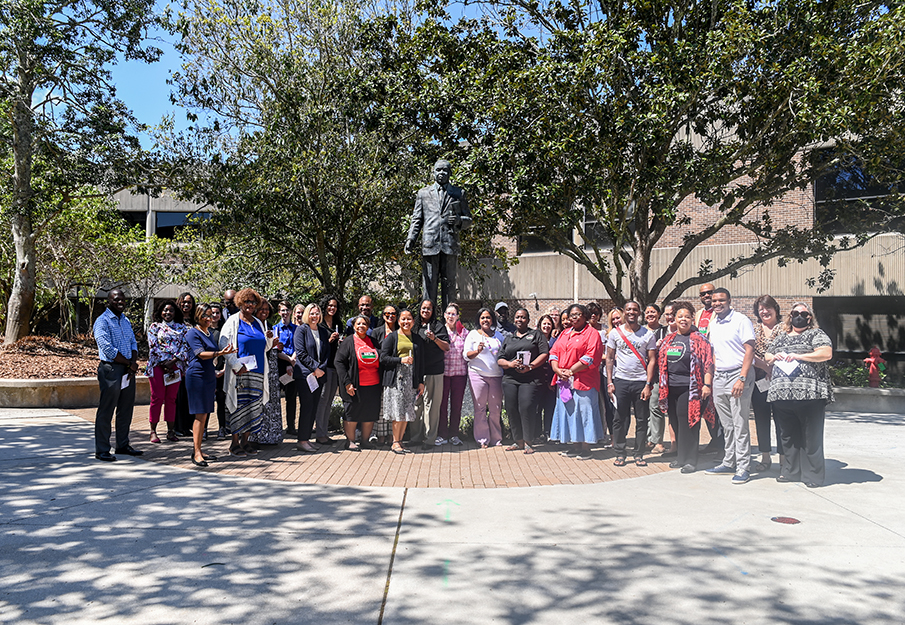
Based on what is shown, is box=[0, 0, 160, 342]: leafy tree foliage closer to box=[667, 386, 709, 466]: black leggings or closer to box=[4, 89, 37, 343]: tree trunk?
box=[4, 89, 37, 343]: tree trunk

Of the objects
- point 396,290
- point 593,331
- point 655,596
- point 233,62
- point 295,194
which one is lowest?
point 655,596

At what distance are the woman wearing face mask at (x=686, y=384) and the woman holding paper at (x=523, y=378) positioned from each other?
1.53 metres

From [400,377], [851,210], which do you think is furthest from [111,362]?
[851,210]

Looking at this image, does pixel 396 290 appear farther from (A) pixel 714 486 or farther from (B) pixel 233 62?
(A) pixel 714 486

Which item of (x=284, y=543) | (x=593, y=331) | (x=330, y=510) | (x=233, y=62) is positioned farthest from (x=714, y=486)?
(x=233, y=62)

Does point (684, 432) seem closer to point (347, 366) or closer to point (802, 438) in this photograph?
point (802, 438)

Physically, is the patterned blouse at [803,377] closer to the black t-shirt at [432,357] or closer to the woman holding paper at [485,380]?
the woman holding paper at [485,380]

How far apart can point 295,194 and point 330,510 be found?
10088mm

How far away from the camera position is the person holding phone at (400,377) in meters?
8.33

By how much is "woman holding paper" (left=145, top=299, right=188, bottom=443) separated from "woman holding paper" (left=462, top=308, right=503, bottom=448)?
11.5 ft

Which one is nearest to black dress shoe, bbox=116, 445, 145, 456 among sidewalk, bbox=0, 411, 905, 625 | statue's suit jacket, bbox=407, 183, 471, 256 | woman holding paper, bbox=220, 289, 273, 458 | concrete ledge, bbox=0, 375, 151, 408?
sidewalk, bbox=0, 411, 905, 625

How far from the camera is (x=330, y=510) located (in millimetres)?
5629

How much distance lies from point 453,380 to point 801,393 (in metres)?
4.03

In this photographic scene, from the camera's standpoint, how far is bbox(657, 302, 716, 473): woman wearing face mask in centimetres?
727
